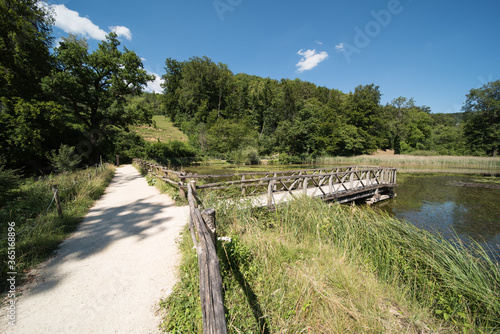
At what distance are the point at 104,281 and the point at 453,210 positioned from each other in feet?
49.4

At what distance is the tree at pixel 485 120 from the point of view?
39.9m

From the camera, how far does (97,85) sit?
64.9 feet

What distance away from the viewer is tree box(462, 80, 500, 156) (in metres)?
39.9

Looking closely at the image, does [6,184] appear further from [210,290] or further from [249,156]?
[249,156]

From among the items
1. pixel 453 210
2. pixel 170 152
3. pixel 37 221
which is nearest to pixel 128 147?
pixel 170 152

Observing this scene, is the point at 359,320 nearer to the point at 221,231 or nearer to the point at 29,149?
the point at 221,231

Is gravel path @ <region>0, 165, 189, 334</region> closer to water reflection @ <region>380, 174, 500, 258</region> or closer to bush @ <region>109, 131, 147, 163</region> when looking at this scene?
water reflection @ <region>380, 174, 500, 258</region>

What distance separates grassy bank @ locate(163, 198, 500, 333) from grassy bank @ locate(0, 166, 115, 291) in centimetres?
307

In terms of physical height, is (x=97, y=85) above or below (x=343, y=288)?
above

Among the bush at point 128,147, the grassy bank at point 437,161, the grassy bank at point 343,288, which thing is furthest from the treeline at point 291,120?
the grassy bank at point 343,288

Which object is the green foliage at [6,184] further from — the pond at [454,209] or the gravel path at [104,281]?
the pond at [454,209]

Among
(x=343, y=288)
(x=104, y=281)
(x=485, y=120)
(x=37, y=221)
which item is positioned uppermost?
(x=485, y=120)

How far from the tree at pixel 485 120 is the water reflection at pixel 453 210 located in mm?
41373

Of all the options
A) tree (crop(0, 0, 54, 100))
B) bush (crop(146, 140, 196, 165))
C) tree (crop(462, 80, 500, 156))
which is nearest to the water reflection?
tree (crop(0, 0, 54, 100))
